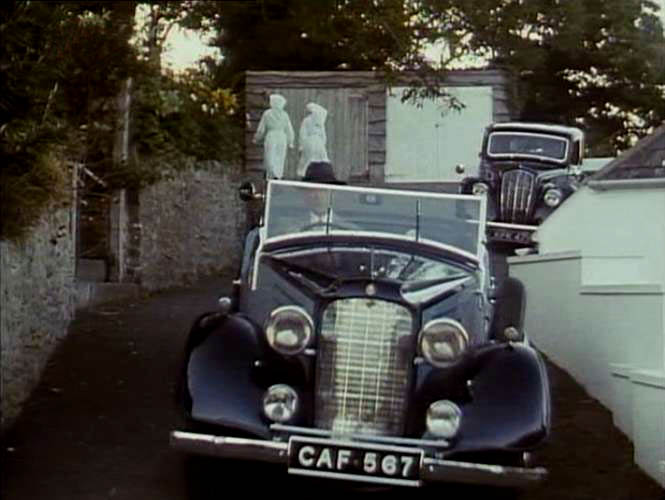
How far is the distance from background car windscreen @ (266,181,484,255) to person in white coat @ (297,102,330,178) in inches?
409

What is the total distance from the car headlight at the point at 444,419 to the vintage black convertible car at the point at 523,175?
30.5 feet

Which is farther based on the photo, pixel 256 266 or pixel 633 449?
pixel 633 449

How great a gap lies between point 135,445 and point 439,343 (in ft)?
7.68

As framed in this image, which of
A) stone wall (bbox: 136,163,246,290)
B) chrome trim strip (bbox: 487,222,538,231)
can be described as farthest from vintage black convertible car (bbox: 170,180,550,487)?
chrome trim strip (bbox: 487,222,538,231)

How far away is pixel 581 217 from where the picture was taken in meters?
13.1

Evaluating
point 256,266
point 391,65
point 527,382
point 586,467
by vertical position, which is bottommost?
point 586,467

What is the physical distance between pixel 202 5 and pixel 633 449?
13.6ft

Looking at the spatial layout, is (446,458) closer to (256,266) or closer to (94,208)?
(256,266)

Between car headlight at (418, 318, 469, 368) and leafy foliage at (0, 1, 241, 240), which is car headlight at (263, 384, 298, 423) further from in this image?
leafy foliage at (0, 1, 241, 240)

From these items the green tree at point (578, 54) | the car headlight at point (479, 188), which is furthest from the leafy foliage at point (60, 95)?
the car headlight at point (479, 188)

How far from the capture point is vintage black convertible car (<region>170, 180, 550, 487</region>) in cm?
632

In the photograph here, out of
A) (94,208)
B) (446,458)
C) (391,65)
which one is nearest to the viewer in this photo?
→ (446,458)

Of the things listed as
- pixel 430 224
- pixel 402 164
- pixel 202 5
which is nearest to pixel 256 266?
pixel 430 224

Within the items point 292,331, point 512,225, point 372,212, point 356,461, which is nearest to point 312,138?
point 512,225
